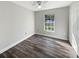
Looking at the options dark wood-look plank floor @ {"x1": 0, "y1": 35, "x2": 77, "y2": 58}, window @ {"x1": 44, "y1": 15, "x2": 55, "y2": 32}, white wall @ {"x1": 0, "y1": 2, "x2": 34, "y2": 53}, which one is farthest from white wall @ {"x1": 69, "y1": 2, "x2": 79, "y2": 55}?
white wall @ {"x1": 0, "y1": 2, "x2": 34, "y2": 53}

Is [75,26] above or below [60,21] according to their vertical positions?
below

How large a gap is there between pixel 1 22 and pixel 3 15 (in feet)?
1.07

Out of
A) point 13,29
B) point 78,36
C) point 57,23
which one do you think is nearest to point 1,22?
point 13,29

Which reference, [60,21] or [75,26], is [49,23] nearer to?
[60,21]

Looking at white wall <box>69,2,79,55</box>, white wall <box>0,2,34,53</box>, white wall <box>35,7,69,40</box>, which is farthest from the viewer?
white wall <box>35,7,69,40</box>

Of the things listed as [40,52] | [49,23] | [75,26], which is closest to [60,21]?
[49,23]

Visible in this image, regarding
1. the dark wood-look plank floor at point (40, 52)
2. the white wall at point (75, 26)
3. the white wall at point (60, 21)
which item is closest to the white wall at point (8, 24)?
the dark wood-look plank floor at point (40, 52)

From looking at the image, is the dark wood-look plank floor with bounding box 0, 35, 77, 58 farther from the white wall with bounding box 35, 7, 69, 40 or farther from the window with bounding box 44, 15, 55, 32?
the window with bounding box 44, 15, 55, 32

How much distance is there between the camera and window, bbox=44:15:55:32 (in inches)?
222

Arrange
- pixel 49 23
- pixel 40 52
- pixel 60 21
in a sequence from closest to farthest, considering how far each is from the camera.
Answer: pixel 40 52 < pixel 60 21 < pixel 49 23

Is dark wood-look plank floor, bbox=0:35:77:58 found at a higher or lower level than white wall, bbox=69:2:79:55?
lower

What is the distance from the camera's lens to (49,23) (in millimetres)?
5840

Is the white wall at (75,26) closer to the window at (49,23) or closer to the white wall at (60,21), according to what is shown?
the white wall at (60,21)

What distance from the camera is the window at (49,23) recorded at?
5642 millimetres
